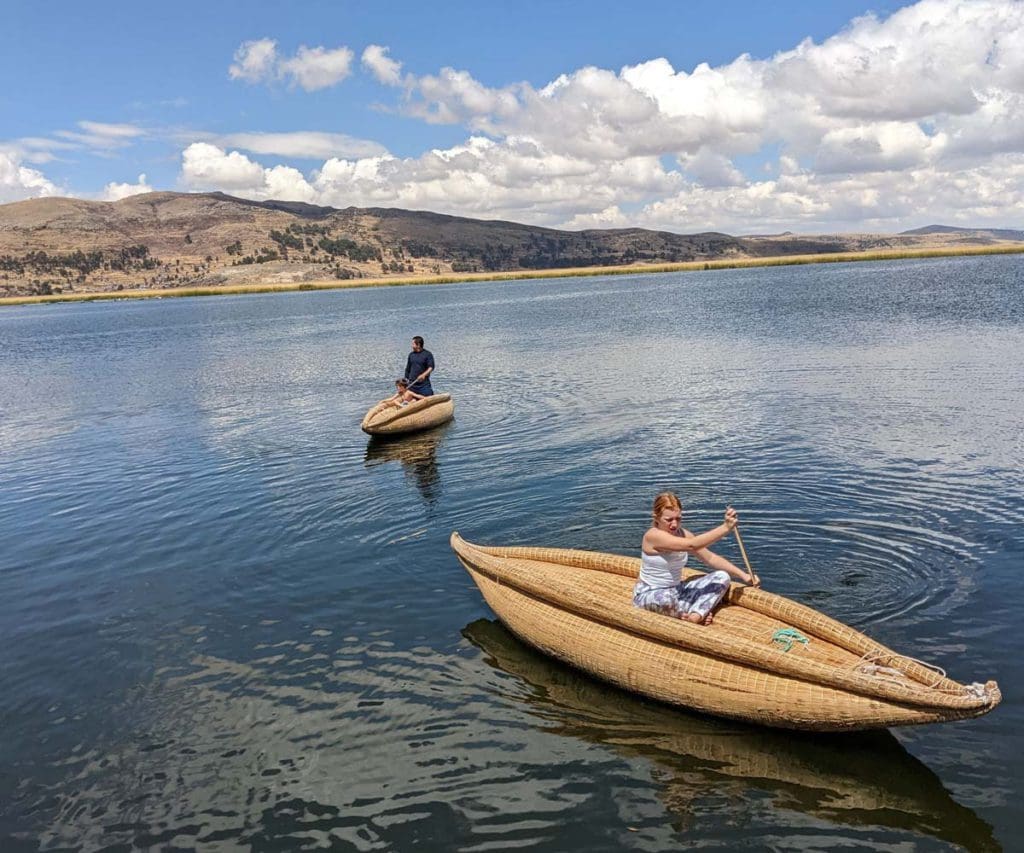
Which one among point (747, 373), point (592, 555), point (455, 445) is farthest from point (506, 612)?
point (747, 373)

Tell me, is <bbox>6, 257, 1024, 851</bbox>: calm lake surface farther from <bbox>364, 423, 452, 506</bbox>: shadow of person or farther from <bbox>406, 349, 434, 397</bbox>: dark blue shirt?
<bbox>406, 349, 434, 397</bbox>: dark blue shirt

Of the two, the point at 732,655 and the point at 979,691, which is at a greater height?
the point at 979,691

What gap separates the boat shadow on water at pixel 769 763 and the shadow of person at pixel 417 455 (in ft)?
32.3

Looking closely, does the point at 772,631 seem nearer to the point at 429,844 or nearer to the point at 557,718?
the point at 557,718

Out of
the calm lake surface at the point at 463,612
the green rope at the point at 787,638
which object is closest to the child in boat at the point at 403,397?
the calm lake surface at the point at 463,612

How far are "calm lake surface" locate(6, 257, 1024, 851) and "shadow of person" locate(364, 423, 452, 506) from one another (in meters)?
0.14

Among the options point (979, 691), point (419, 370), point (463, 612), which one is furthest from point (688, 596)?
point (419, 370)

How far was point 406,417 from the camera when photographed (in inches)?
1057

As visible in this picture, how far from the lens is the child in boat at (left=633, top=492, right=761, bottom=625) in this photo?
1032 cm

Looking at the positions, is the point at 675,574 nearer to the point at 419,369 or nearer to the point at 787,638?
the point at 787,638

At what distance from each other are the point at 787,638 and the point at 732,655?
32.6 inches

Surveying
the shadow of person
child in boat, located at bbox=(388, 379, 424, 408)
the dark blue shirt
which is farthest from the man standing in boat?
the shadow of person

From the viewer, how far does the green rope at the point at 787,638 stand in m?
9.50

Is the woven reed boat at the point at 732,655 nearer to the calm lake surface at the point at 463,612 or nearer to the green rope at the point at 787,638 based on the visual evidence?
the green rope at the point at 787,638
